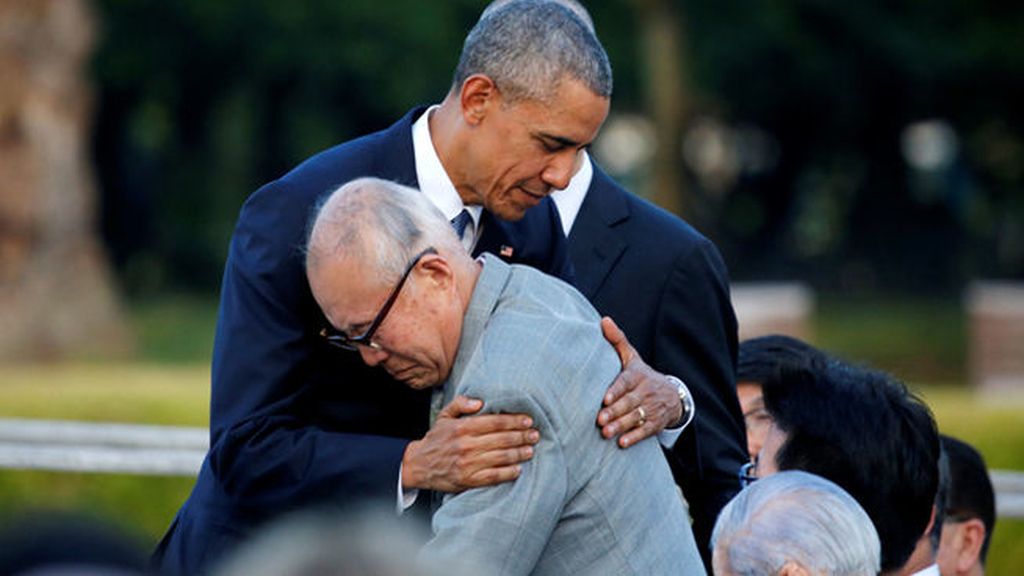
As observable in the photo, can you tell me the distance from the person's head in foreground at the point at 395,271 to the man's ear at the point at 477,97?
0.48 m

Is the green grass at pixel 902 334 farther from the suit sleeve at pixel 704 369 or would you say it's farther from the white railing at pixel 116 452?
the suit sleeve at pixel 704 369

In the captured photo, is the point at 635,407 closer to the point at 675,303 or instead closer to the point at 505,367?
the point at 505,367

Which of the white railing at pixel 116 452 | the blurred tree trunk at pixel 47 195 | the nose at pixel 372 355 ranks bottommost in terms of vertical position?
the blurred tree trunk at pixel 47 195

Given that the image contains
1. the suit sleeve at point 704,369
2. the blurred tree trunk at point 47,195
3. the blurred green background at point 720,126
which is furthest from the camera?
the blurred green background at point 720,126

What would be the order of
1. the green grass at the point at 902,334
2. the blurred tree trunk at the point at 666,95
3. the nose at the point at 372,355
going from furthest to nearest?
1. the blurred tree trunk at the point at 666,95
2. the green grass at the point at 902,334
3. the nose at the point at 372,355

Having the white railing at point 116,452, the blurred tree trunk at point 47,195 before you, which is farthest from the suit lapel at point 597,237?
the blurred tree trunk at point 47,195

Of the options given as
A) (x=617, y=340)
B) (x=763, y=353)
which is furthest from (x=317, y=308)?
(x=763, y=353)

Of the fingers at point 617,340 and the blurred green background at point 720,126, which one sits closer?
the fingers at point 617,340

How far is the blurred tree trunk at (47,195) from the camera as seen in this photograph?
55.2 feet

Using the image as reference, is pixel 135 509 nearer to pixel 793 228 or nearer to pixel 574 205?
pixel 574 205

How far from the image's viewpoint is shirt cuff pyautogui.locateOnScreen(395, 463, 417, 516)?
3023 millimetres

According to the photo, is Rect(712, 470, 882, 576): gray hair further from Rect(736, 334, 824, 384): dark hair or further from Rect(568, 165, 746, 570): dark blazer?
Rect(736, 334, 824, 384): dark hair

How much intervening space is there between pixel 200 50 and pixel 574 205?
2370 centimetres

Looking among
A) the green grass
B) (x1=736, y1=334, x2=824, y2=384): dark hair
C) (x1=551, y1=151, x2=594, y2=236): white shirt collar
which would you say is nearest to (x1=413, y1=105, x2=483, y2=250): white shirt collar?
(x1=551, y1=151, x2=594, y2=236): white shirt collar
